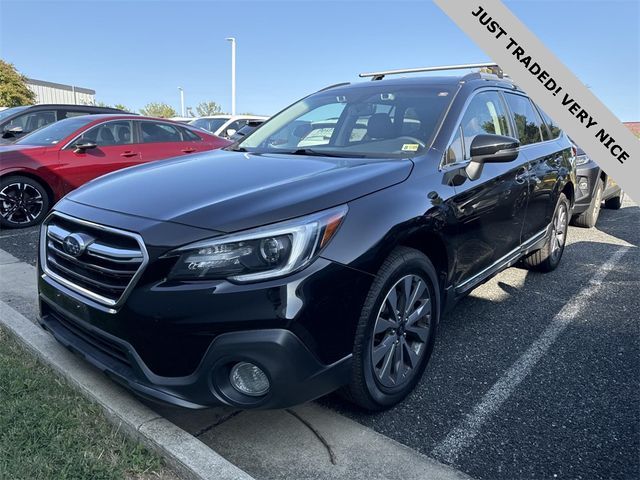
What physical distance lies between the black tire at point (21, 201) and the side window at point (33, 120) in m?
3.21

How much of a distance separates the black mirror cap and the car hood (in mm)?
511

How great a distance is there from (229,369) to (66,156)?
5.58 metres

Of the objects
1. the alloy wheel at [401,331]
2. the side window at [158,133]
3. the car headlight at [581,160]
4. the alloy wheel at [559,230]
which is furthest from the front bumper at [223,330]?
the car headlight at [581,160]

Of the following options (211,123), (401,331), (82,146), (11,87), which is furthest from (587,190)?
(11,87)

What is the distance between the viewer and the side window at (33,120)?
8.89m

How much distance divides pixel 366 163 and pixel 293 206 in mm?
733

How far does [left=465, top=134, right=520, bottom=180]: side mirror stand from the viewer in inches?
113

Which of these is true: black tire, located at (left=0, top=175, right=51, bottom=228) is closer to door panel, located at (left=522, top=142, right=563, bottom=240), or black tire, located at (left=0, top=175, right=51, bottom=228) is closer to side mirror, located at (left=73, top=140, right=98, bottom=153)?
side mirror, located at (left=73, top=140, right=98, bottom=153)

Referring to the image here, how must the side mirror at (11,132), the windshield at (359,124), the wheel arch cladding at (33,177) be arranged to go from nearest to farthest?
the windshield at (359,124) < the wheel arch cladding at (33,177) < the side mirror at (11,132)

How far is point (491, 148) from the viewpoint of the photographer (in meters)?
2.88

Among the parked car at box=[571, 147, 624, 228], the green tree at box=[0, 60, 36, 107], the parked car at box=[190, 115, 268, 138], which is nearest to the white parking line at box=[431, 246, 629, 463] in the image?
the parked car at box=[571, 147, 624, 228]

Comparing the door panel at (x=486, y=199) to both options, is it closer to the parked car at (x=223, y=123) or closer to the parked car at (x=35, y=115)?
the parked car at (x=35, y=115)

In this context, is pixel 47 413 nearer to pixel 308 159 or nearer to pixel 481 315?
pixel 308 159

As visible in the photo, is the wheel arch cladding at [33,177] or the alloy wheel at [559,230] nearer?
the alloy wheel at [559,230]
